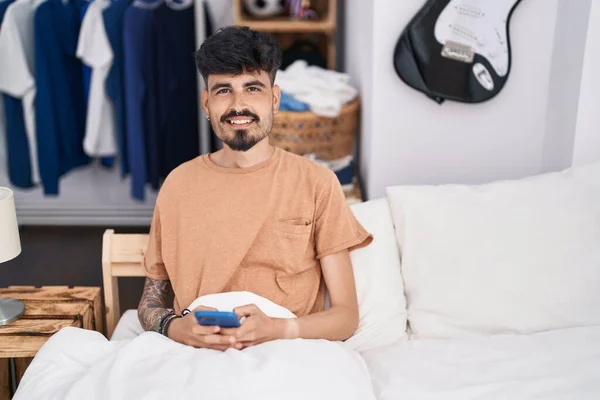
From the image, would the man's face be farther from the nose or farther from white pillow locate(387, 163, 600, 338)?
white pillow locate(387, 163, 600, 338)

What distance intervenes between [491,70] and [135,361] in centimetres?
137

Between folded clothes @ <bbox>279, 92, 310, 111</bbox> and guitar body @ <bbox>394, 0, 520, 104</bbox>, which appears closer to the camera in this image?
guitar body @ <bbox>394, 0, 520, 104</bbox>

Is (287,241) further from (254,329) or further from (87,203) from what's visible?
(87,203)

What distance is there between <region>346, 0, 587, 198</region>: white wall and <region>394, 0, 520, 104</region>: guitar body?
0.05 m

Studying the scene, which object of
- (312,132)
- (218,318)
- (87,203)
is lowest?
(87,203)

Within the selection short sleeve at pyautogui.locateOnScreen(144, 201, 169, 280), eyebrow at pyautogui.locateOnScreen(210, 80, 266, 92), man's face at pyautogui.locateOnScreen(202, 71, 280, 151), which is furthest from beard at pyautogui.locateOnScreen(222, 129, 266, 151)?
short sleeve at pyautogui.locateOnScreen(144, 201, 169, 280)

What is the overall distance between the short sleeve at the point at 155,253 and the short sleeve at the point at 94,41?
5.77ft

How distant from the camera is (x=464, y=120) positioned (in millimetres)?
2162

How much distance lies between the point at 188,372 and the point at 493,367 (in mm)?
659

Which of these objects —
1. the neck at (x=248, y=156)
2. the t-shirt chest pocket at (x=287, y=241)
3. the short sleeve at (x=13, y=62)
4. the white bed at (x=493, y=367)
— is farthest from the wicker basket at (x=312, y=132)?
the short sleeve at (x=13, y=62)

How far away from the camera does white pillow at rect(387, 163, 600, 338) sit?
1.65 metres

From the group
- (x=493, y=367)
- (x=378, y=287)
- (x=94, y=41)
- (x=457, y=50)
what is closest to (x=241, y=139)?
(x=378, y=287)

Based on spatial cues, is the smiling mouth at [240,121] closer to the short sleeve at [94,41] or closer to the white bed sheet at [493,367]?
the white bed sheet at [493,367]

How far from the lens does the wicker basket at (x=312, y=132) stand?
7.75ft
